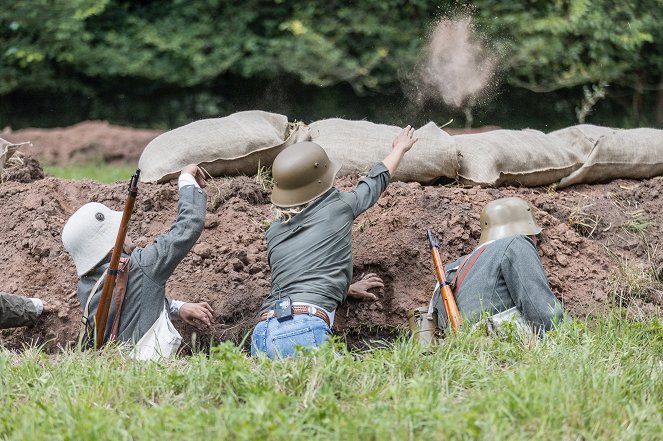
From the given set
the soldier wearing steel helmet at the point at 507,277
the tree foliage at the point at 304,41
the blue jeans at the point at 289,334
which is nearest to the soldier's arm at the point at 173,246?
the blue jeans at the point at 289,334

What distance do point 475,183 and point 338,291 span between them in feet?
6.45

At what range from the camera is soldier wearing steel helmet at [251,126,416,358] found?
4887 mm

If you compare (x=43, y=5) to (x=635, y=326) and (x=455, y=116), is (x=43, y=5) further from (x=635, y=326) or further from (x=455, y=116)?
(x=635, y=326)

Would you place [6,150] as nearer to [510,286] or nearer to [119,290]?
[119,290]

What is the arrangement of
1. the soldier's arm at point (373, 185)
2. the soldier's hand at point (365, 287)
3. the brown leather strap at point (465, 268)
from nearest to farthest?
the soldier's arm at point (373, 185) → the brown leather strap at point (465, 268) → the soldier's hand at point (365, 287)

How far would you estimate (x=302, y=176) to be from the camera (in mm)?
5121

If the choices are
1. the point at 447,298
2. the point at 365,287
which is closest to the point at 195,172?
the point at 365,287

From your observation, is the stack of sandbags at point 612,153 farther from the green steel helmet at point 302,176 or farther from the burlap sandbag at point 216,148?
the green steel helmet at point 302,176

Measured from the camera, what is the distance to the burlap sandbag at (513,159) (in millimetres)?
6652

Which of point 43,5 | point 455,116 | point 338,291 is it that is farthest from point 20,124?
point 338,291

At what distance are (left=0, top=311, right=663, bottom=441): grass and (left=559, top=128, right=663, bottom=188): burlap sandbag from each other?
2693 mm

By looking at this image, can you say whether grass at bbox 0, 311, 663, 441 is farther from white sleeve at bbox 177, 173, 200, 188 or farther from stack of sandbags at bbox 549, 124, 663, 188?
stack of sandbags at bbox 549, 124, 663, 188

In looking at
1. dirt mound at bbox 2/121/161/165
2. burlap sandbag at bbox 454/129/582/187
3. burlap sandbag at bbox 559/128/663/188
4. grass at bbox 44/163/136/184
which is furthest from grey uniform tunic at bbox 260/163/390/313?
dirt mound at bbox 2/121/161/165

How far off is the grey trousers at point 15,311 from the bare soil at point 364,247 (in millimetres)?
201
